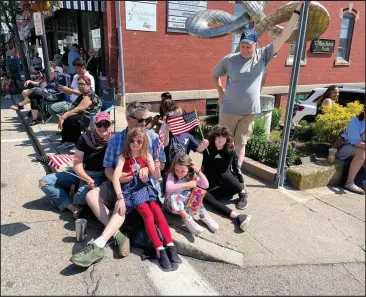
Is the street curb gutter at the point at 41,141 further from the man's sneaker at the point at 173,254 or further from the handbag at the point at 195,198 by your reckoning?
the man's sneaker at the point at 173,254

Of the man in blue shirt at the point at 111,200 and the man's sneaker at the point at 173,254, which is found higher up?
the man in blue shirt at the point at 111,200

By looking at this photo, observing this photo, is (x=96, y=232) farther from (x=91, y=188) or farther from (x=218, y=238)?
(x=218, y=238)

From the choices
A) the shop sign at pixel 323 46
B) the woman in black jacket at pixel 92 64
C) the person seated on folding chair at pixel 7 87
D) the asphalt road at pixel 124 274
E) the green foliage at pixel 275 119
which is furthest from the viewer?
the shop sign at pixel 323 46

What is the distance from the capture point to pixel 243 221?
3221 mm

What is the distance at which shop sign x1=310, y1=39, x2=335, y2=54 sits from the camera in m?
12.7

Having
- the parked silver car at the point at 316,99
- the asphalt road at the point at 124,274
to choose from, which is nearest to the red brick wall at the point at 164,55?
the parked silver car at the point at 316,99

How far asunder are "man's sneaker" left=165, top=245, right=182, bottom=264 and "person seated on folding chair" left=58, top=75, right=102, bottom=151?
2.88m

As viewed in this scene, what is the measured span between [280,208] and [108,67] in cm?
724

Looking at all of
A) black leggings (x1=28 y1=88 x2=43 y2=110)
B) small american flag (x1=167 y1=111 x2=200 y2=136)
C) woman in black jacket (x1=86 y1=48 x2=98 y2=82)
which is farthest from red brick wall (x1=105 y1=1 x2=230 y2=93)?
small american flag (x1=167 y1=111 x2=200 y2=136)

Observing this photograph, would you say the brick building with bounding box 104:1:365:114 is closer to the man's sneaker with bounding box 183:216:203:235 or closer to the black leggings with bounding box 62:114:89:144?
the black leggings with bounding box 62:114:89:144

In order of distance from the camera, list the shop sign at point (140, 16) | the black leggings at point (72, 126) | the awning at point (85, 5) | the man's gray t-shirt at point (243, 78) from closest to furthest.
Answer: the man's gray t-shirt at point (243, 78) → the black leggings at point (72, 126) → the awning at point (85, 5) → the shop sign at point (140, 16)

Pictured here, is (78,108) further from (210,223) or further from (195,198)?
(210,223)

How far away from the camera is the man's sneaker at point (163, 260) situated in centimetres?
268

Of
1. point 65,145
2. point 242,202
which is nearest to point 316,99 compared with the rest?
point 242,202
